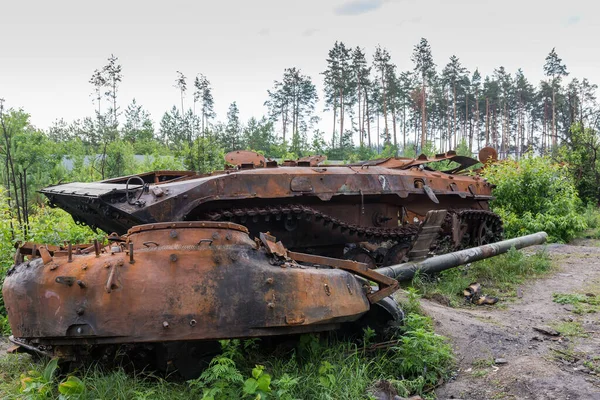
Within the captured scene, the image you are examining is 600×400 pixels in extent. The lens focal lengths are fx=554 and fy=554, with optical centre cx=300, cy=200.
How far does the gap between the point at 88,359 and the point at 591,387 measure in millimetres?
3655

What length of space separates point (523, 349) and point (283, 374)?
2.38 m

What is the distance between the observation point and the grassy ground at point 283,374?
11.8 feet

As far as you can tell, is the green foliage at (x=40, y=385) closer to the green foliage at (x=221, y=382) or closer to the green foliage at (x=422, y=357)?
the green foliage at (x=221, y=382)

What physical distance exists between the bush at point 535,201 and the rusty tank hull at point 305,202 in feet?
13.8

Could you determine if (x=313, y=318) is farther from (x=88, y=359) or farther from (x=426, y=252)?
(x=426, y=252)

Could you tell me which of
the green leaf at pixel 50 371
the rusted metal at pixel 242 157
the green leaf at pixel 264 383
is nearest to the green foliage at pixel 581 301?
the green leaf at pixel 264 383

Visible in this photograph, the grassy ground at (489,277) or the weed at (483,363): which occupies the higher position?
the weed at (483,363)

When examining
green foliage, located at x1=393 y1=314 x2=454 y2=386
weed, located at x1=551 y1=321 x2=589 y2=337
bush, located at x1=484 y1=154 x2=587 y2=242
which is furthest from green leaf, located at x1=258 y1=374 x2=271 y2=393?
bush, located at x1=484 y1=154 x2=587 y2=242

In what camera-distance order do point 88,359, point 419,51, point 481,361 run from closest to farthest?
point 88,359 → point 481,361 → point 419,51

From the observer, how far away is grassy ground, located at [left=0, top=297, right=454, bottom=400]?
3.59 meters

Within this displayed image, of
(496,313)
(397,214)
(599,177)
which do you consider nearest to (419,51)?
(599,177)

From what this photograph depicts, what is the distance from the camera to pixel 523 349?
4934mm

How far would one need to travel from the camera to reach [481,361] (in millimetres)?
4621

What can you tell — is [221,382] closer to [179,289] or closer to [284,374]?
[284,374]
